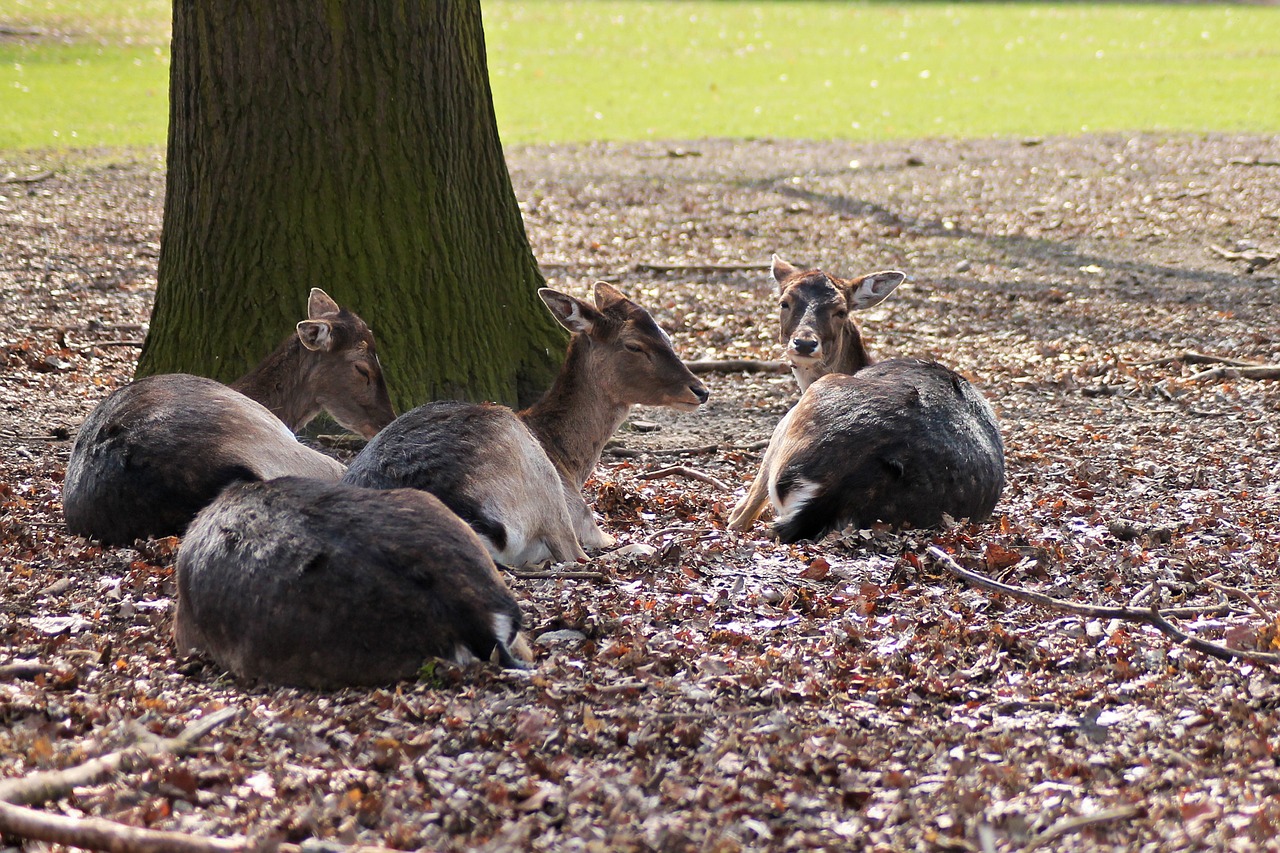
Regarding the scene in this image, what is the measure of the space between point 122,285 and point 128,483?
6.63 m

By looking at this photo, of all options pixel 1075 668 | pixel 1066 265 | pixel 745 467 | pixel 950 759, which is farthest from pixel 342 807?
pixel 1066 265

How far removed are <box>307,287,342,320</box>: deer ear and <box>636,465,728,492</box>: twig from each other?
1909mm

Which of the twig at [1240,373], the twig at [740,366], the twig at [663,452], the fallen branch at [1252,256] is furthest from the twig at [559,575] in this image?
the fallen branch at [1252,256]

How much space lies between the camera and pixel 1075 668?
4691 millimetres

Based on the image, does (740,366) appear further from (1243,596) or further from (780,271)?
(1243,596)

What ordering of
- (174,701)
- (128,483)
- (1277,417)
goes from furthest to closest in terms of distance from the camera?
1. (1277,417)
2. (128,483)
3. (174,701)

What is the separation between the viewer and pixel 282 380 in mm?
7449

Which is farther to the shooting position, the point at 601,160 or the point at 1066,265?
the point at 601,160

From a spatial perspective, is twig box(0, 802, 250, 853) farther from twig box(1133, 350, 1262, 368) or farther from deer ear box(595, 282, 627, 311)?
twig box(1133, 350, 1262, 368)

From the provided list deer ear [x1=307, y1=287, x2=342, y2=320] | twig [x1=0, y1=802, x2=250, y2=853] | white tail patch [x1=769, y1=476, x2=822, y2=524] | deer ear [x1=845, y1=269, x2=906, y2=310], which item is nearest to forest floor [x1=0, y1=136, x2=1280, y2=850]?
twig [x1=0, y1=802, x2=250, y2=853]

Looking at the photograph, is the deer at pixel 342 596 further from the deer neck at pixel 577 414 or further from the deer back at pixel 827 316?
the deer back at pixel 827 316

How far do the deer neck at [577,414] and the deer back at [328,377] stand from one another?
1002mm

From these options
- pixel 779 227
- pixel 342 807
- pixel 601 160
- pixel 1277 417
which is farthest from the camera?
pixel 601 160

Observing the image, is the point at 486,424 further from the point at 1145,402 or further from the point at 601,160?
the point at 601,160
